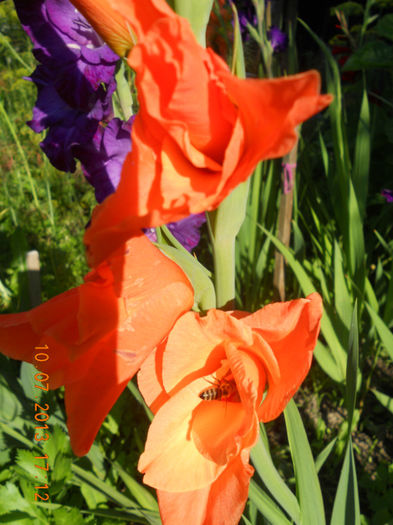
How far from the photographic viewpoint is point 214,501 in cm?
46

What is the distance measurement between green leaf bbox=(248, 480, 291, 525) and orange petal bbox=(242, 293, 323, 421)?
225 mm

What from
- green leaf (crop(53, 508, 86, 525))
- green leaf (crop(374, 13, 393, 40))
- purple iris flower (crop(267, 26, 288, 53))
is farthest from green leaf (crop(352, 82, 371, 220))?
green leaf (crop(53, 508, 86, 525))

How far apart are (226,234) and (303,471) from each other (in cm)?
41

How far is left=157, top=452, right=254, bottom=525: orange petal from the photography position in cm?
45

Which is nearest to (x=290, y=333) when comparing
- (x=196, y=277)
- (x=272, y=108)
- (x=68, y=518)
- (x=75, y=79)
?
(x=196, y=277)

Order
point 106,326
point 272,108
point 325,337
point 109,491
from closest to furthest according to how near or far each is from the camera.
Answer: point 272,108 < point 106,326 < point 109,491 < point 325,337

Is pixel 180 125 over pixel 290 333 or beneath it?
over

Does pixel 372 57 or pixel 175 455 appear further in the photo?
pixel 372 57

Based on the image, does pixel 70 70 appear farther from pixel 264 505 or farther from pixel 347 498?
pixel 347 498

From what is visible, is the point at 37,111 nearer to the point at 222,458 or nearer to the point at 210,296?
the point at 210,296

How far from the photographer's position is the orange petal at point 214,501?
0.45m

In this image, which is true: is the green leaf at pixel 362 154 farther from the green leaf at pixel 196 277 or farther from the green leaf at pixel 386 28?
the green leaf at pixel 196 277

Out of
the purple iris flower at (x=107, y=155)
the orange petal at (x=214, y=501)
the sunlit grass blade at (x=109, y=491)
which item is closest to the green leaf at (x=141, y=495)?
the sunlit grass blade at (x=109, y=491)

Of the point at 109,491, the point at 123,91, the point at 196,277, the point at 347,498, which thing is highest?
the point at 123,91
